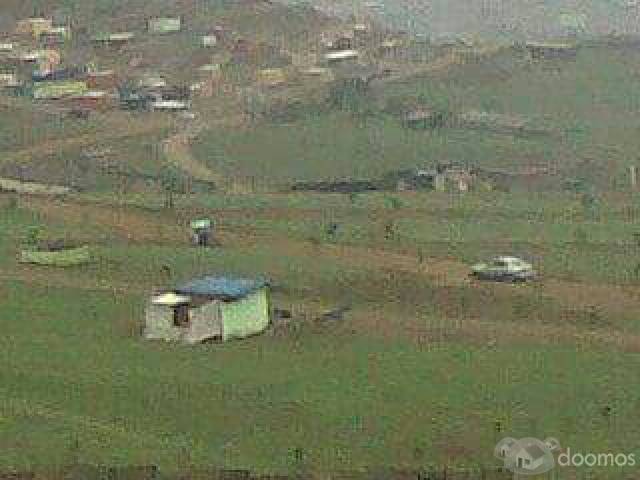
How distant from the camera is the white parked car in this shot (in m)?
32.0

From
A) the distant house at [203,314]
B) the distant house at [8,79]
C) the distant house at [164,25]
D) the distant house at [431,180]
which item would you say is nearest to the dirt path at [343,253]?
the distant house at [203,314]

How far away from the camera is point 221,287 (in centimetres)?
2800

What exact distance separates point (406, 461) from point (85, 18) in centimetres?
7139

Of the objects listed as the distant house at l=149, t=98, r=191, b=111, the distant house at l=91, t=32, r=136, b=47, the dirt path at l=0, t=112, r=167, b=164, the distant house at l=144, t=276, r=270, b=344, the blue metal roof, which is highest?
the distant house at l=91, t=32, r=136, b=47

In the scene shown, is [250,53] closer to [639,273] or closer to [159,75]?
[159,75]

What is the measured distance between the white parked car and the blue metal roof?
6249mm

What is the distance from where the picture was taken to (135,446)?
2136 cm

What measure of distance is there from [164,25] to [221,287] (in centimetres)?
5905

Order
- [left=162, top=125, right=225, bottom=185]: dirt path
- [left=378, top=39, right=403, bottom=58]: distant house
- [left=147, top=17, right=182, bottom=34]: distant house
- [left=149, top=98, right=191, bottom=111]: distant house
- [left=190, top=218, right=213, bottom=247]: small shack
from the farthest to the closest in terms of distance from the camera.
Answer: [left=378, top=39, right=403, bottom=58]: distant house → [left=147, top=17, right=182, bottom=34]: distant house → [left=149, top=98, right=191, bottom=111]: distant house → [left=162, top=125, right=225, bottom=185]: dirt path → [left=190, top=218, right=213, bottom=247]: small shack

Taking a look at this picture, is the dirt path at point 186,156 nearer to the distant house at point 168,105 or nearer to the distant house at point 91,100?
the distant house at point 168,105

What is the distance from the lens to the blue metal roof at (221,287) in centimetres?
2762

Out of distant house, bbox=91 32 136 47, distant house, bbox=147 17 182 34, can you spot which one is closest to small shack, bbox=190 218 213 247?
distant house, bbox=91 32 136 47

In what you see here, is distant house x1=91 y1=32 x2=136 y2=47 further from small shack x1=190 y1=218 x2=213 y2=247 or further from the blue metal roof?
the blue metal roof

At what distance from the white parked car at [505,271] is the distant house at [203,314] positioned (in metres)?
6.61
